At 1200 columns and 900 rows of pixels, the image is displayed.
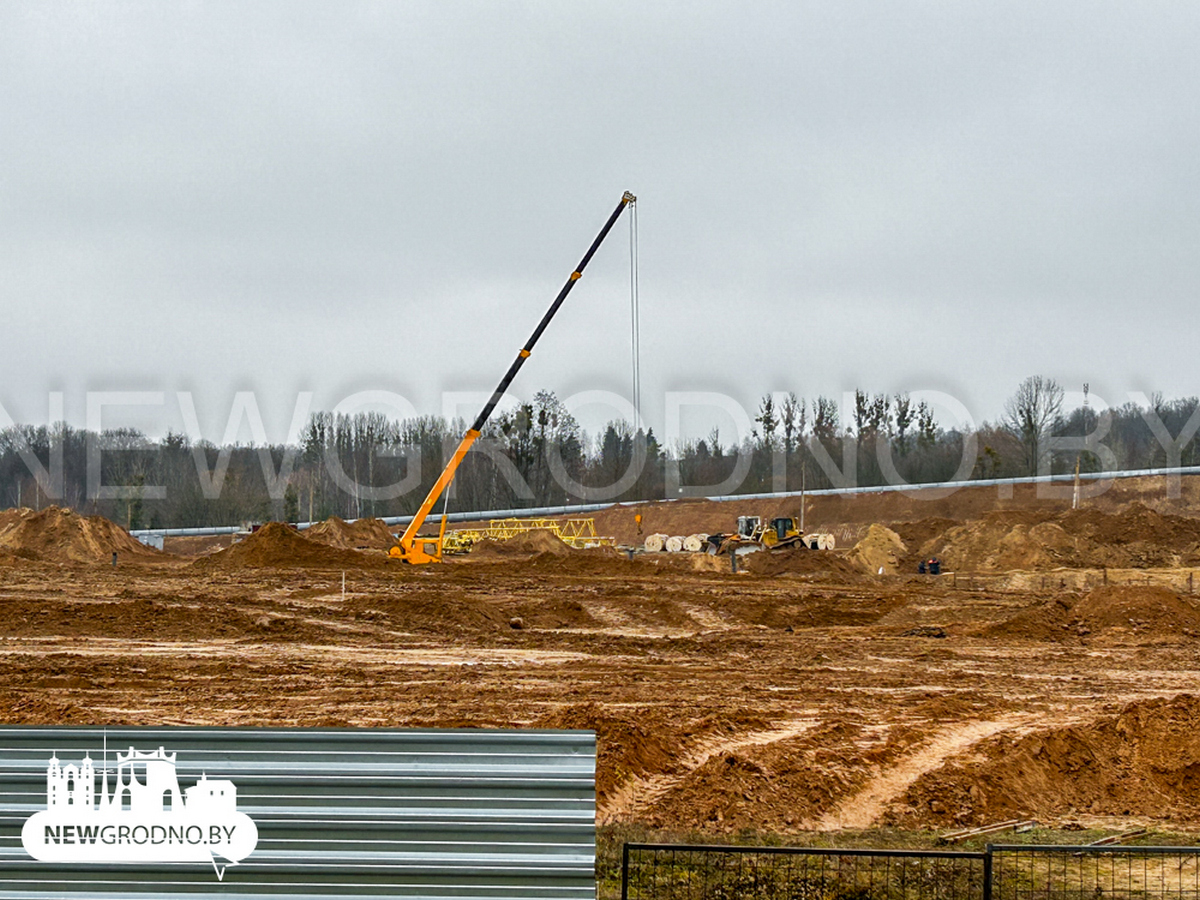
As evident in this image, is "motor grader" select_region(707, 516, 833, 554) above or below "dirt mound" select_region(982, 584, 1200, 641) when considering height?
above

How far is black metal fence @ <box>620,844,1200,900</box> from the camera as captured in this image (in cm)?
855

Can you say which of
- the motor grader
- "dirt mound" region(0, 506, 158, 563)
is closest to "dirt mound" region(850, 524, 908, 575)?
the motor grader

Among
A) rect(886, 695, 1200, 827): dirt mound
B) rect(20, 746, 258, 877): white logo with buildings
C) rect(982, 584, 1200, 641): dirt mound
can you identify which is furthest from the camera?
rect(982, 584, 1200, 641): dirt mound

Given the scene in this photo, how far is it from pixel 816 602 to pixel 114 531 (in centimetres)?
3541

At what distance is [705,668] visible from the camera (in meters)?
21.2

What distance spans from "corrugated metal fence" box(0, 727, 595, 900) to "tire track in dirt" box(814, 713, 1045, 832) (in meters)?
7.59

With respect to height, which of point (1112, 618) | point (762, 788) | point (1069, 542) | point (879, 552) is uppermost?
point (1069, 542)

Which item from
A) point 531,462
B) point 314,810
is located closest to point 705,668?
point 314,810

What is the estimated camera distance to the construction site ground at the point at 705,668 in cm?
1248

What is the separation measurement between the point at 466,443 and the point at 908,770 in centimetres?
2883

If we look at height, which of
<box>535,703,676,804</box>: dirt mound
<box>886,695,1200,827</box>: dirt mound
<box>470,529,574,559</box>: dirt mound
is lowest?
<box>886,695,1200,827</box>: dirt mound

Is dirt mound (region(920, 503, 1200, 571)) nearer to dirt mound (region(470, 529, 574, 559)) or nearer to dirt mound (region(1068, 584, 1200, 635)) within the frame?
dirt mound (region(470, 529, 574, 559))

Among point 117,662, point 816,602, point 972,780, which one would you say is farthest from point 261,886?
point 816,602

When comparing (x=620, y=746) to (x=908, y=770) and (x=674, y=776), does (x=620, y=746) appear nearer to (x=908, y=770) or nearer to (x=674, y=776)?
(x=674, y=776)
